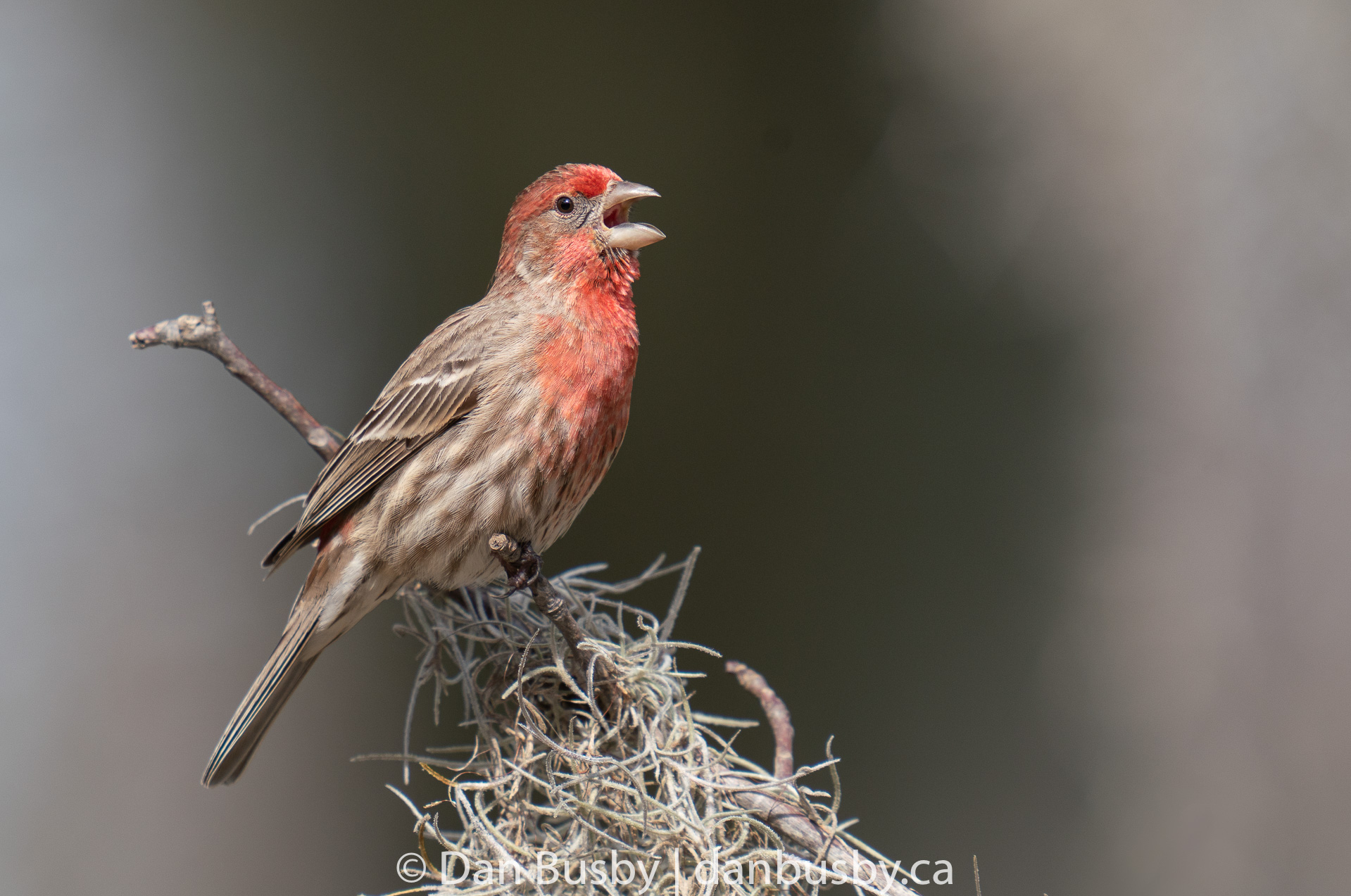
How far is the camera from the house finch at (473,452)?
2213 millimetres

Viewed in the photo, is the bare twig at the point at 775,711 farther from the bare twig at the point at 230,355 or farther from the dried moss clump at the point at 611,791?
the bare twig at the point at 230,355

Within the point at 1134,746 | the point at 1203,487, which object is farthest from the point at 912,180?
the point at 1134,746

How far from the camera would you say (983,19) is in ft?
13.1

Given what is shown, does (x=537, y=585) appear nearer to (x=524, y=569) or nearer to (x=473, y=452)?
(x=524, y=569)

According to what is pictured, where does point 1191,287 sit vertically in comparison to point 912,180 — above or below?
below

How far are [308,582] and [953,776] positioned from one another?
2778 mm

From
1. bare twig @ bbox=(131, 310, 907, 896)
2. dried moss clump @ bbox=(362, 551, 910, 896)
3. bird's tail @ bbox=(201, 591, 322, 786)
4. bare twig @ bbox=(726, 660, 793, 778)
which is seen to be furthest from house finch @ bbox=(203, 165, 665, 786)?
bare twig @ bbox=(726, 660, 793, 778)

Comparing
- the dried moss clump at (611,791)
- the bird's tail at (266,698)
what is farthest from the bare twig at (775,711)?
the bird's tail at (266,698)

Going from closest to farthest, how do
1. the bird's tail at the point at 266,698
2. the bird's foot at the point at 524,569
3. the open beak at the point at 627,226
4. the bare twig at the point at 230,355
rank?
the bird's foot at the point at 524,569, the bare twig at the point at 230,355, the bird's tail at the point at 266,698, the open beak at the point at 627,226

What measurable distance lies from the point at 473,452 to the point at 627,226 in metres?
0.76

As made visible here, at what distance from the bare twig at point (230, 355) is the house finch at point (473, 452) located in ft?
0.34

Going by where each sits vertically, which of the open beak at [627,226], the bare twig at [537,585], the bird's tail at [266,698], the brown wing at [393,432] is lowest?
the bird's tail at [266,698]

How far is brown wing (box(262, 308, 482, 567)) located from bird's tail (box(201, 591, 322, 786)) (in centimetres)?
18

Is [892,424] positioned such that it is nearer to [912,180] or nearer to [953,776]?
[912,180]
